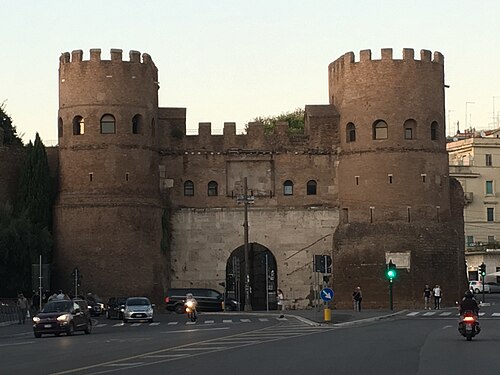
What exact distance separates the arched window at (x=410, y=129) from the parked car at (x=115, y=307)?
20250mm

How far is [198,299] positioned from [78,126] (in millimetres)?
12273

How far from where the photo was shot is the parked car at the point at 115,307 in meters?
62.5

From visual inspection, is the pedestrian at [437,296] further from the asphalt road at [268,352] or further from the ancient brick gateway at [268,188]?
the asphalt road at [268,352]

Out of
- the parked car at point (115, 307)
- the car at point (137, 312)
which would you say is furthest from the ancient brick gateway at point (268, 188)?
the car at point (137, 312)

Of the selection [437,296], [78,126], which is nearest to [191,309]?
[437,296]

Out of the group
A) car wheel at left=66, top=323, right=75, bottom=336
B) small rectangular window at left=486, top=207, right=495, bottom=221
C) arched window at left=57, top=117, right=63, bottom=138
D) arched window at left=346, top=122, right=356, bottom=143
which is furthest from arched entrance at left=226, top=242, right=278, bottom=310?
small rectangular window at left=486, top=207, right=495, bottom=221

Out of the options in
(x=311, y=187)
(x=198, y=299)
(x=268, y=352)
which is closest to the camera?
(x=268, y=352)

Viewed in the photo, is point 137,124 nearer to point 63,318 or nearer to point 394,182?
point 394,182

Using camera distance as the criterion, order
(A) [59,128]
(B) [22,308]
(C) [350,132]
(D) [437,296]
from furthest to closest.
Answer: (C) [350,132], (A) [59,128], (D) [437,296], (B) [22,308]

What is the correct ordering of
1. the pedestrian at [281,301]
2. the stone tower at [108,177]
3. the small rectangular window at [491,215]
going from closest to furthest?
1. the pedestrian at [281,301]
2. the stone tower at [108,177]
3. the small rectangular window at [491,215]

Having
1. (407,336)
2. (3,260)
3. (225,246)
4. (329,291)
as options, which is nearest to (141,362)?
(407,336)

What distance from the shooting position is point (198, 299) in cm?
6938

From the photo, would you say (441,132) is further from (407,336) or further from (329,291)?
(407,336)

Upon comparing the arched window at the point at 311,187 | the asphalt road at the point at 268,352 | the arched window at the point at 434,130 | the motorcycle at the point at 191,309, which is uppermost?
the arched window at the point at 434,130
